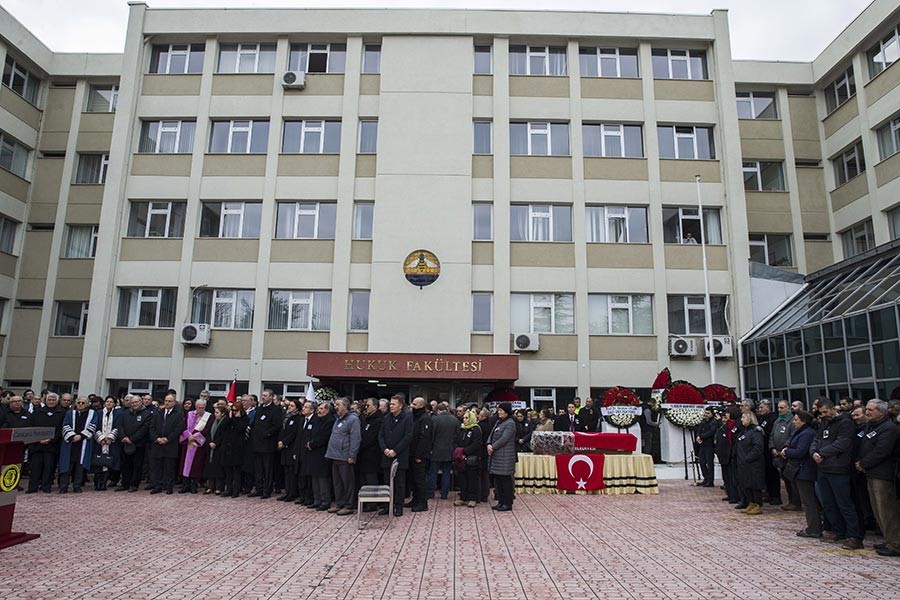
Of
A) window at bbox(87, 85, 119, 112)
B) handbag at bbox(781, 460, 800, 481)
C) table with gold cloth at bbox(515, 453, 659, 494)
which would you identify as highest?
window at bbox(87, 85, 119, 112)

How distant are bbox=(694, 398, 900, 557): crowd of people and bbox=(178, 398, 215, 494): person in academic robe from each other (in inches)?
403

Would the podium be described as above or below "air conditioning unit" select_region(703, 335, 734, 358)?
below

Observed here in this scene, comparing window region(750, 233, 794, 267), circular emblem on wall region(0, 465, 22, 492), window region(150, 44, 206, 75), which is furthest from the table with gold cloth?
window region(150, 44, 206, 75)

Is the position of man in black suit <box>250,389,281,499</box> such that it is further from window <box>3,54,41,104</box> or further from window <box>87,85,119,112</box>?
window <box>3,54,41,104</box>

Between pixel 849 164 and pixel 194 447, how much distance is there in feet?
80.3

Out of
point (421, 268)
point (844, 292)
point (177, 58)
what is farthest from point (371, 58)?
point (844, 292)

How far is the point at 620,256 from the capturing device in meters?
21.5

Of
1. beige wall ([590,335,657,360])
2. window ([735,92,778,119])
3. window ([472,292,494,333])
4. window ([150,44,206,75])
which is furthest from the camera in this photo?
window ([735,92,778,119])

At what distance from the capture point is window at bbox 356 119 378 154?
2222 cm

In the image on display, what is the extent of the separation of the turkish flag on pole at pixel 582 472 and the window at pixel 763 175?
52.3ft

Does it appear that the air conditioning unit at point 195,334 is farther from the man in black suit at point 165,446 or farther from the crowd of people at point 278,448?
the man in black suit at point 165,446

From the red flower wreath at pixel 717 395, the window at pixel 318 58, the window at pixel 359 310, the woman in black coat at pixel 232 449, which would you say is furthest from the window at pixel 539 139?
the woman in black coat at pixel 232 449

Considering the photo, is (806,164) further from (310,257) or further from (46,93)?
(46,93)

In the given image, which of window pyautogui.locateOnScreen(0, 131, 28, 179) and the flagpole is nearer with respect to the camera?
the flagpole
